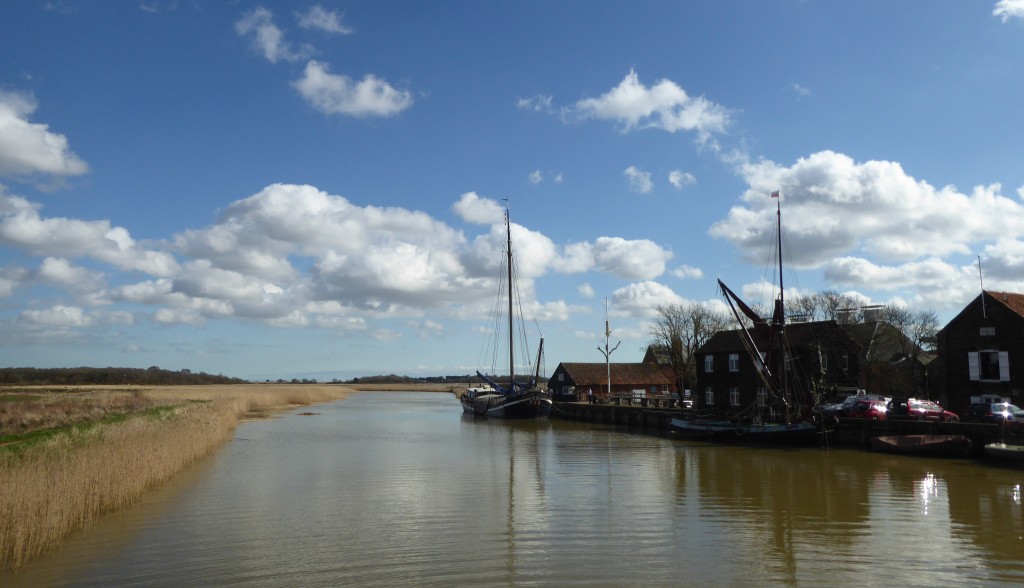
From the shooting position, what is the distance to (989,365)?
38500 mm

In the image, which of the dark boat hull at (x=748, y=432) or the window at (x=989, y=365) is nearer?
the dark boat hull at (x=748, y=432)

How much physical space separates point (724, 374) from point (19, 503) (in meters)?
45.9

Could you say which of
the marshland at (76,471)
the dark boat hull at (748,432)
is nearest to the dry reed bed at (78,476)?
the marshland at (76,471)

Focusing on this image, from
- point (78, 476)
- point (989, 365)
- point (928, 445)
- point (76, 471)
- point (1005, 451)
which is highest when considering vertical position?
point (989, 365)

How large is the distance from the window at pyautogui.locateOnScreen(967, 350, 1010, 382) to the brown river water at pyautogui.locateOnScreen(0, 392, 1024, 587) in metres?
12.0

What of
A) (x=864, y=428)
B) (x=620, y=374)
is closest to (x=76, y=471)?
(x=864, y=428)

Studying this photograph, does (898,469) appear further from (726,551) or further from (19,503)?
(19,503)

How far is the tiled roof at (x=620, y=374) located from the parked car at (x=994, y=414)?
4391 centimetres

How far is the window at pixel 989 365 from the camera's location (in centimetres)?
3756

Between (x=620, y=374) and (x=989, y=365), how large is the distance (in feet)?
136

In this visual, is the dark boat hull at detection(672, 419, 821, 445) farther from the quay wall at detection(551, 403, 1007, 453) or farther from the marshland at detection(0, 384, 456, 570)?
the marshland at detection(0, 384, 456, 570)

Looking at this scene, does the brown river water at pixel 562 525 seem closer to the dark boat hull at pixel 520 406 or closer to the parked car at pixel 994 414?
the parked car at pixel 994 414

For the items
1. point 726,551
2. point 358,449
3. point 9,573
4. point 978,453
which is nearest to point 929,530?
point 726,551

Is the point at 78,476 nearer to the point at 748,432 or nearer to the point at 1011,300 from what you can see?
the point at 748,432
